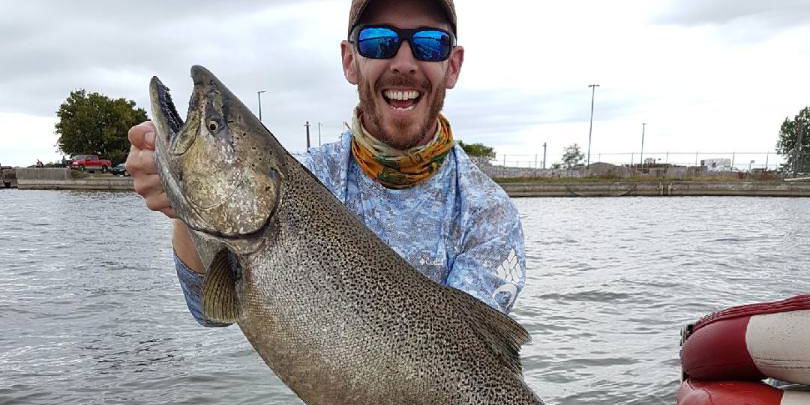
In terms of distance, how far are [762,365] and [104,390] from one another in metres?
6.51

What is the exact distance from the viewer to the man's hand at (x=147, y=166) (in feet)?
8.84

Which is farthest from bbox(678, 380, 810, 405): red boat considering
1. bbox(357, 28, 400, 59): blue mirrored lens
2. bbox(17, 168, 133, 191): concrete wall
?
Answer: bbox(17, 168, 133, 191): concrete wall

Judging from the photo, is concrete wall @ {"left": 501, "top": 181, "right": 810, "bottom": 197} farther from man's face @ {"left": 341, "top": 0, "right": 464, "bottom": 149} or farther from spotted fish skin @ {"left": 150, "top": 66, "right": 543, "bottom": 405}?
spotted fish skin @ {"left": 150, "top": 66, "right": 543, "bottom": 405}

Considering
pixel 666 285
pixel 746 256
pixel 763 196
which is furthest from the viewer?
pixel 763 196

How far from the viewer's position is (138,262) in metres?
15.5

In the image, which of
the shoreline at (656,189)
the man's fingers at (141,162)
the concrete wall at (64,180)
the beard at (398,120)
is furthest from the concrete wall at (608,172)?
the man's fingers at (141,162)

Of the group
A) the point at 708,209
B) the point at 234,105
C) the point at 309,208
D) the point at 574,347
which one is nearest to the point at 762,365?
the point at 309,208

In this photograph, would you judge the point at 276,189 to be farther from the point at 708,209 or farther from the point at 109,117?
the point at 109,117

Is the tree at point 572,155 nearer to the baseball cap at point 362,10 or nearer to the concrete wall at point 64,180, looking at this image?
the concrete wall at point 64,180

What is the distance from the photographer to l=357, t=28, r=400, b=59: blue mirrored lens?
321cm

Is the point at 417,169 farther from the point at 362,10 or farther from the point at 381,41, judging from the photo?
the point at 362,10

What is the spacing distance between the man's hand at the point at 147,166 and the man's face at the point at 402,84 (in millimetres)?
1105

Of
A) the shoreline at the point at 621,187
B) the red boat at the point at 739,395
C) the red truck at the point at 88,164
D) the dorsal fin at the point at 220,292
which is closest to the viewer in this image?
the dorsal fin at the point at 220,292

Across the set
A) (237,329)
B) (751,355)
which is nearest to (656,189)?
(237,329)
